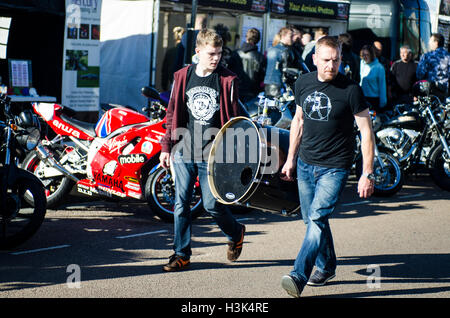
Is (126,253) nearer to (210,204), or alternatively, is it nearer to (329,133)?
(210,204)

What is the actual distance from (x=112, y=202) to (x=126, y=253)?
2.25 m

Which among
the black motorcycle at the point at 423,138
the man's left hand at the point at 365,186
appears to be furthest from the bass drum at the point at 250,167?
the black motorcycle at the point at 423,138

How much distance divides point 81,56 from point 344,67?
175 inches

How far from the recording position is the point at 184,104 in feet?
17.6

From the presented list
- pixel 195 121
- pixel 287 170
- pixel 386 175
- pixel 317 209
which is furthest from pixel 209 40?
pixel 386 175

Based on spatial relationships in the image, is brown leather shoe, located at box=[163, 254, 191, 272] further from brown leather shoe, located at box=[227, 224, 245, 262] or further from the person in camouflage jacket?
the person in camouflage jacket

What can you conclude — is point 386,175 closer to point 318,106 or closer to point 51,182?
point 51,182

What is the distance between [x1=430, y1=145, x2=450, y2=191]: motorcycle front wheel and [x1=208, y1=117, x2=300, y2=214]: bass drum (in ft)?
16.5

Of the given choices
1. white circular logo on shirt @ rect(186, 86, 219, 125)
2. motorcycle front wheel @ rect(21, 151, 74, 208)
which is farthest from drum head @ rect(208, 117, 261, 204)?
motorcycle front wheel @ rect(21, 151, 74, 208)

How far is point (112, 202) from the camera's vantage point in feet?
26.6

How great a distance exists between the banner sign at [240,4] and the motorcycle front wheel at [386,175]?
5836 millimetres

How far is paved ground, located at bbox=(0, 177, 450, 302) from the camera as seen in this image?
503 cm

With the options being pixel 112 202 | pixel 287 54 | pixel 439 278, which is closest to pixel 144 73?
pixel 287 54

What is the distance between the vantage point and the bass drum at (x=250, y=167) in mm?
4957
